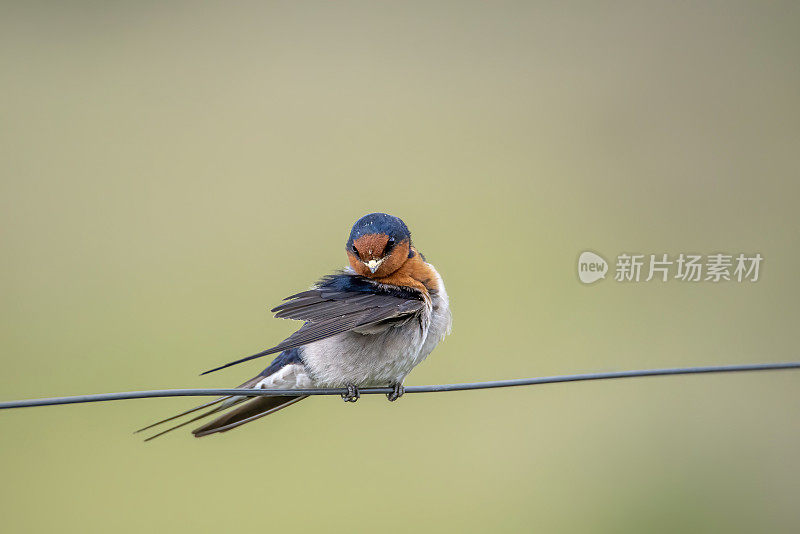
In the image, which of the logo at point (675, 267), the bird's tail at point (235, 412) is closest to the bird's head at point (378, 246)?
the bird's tail at point (235, 412)

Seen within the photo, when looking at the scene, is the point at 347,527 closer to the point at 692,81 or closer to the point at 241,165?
the point at 241,165

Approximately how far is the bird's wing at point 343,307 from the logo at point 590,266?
3868 mm

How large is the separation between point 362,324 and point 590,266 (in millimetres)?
4306

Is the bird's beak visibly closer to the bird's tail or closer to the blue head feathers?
the blue head feathers

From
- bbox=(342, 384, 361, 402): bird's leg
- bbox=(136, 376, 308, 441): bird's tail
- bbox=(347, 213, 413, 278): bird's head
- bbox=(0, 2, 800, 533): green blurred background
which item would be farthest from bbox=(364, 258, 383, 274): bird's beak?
bbox=(0, 2, 800, 533): green blurred background

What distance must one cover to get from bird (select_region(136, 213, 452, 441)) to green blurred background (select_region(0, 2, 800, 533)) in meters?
0.90

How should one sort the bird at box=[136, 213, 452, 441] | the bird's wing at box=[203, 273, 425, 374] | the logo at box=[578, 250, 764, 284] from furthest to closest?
1. the logo at box=[578, 250, 764, 284]
2. the bird at box=[136, 213, 452, 441]
3. the bird's wing at box=[203, 273, 425, 374]

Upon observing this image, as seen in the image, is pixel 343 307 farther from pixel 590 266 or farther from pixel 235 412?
pixel 590 266

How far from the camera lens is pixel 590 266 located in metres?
6.59

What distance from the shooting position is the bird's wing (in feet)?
8.44

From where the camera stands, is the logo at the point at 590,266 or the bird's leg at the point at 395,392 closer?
the bird's leg at the point at 395,392

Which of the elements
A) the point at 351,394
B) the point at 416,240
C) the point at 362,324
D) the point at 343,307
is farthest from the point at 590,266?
the point at 362,324

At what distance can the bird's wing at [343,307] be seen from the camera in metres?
2.57

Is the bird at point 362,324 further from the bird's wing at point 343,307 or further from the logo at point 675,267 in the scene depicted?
the logo at point 675,267
